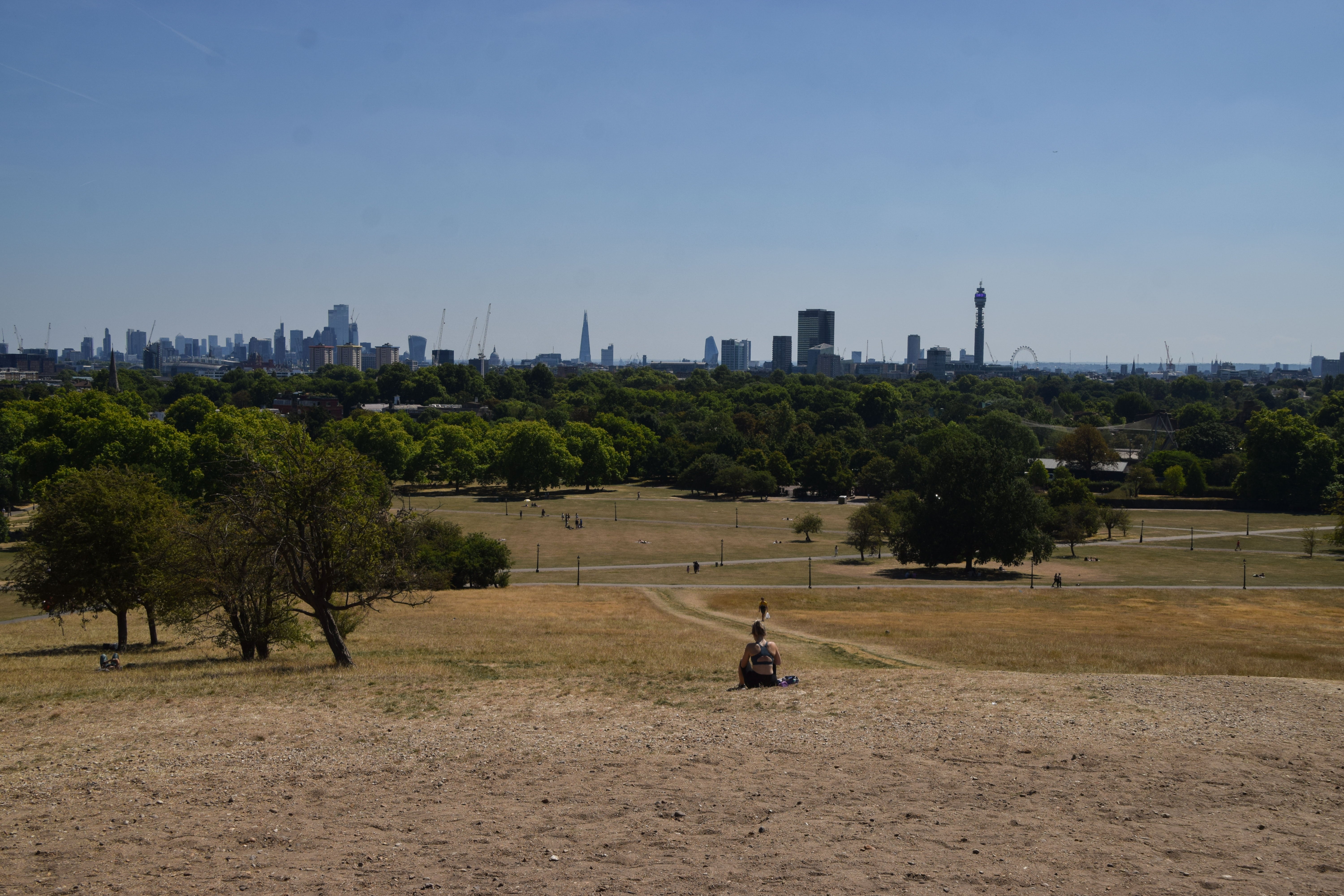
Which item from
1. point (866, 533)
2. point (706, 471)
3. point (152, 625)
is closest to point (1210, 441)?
point (706, 471)

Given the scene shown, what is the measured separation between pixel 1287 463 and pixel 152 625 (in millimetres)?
103428

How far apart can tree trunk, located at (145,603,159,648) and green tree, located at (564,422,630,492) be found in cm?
7503

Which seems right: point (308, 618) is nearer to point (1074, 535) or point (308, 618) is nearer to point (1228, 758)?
point (1228, 758)

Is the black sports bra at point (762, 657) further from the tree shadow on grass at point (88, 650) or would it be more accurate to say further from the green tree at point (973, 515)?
the green tree at point (973, 515)

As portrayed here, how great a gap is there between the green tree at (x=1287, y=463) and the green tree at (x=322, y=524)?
328 feet

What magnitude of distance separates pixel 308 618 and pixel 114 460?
38086 mm

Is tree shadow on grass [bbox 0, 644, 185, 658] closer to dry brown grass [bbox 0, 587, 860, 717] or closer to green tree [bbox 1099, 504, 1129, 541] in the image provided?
dry brown grass [bbox 0, 587, 860, 717]

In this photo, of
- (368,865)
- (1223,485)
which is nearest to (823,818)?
(368,865)

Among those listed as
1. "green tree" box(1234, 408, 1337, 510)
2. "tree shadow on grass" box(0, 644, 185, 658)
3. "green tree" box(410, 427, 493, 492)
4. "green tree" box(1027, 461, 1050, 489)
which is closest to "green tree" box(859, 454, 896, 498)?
"green tree" box(1027, 461, 1050, 489)

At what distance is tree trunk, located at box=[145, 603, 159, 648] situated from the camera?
28422 mm

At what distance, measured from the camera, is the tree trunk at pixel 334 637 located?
2088cm

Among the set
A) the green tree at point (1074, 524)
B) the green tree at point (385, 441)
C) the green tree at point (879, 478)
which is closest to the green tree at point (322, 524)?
the green tree at point (1074, 524)

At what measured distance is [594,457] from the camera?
110m

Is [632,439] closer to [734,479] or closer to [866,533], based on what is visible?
[734,479]
